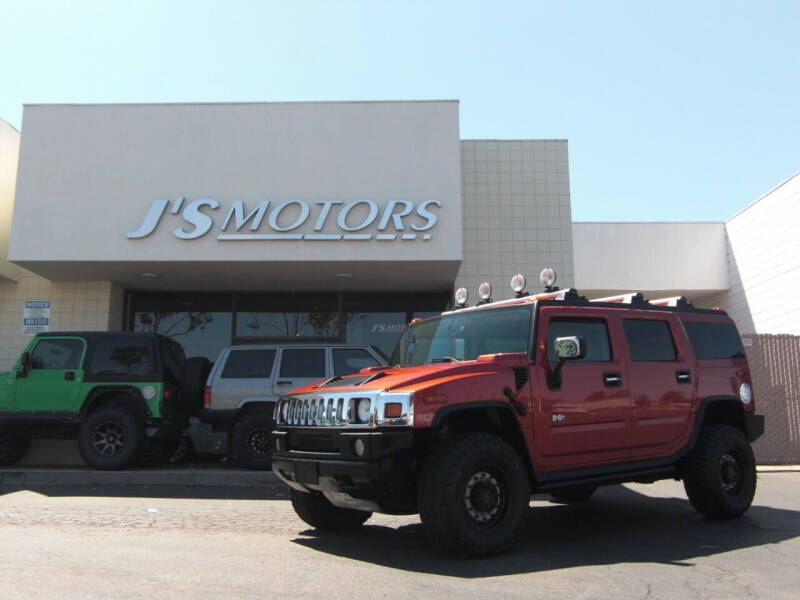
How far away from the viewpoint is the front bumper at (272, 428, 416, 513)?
16.4ft

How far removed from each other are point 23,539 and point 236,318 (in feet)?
29.6

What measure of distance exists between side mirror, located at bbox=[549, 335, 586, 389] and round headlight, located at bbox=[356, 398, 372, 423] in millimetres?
1565

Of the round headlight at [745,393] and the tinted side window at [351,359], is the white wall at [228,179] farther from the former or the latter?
the round headlight at [745,393]

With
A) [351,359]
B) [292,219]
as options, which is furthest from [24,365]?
[351,359]

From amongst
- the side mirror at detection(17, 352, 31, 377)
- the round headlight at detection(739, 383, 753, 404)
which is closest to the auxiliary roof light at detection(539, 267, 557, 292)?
the round headlight at detection(739, 383, 753, 404)

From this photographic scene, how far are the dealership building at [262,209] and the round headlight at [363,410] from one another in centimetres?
712

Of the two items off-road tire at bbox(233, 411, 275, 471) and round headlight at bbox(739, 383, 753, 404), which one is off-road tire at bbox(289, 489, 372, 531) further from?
round headlight at bbox(739, 383, 753, 404)

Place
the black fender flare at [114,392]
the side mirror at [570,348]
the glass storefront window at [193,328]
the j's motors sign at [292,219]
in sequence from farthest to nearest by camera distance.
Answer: the glass storefront window at [193,328] < the j's motors sign at [292,219] < the black fender flare at [114,392] < the side mirror at [570,348]

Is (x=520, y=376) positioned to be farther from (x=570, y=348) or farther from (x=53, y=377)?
(x=53, y=377)

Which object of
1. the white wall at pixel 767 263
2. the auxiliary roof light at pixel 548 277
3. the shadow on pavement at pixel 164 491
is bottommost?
the shadow on pavement at pixel 164 491

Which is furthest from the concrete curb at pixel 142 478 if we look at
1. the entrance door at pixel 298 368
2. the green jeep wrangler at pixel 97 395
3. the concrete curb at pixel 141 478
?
the entrance door at pixel 298 368

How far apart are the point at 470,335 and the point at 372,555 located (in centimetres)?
210

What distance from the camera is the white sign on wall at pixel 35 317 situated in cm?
1384

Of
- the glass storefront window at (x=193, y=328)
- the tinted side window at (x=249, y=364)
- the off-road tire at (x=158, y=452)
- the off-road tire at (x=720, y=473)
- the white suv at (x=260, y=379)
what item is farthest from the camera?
the glass storefront window at (x=193, y=328)
